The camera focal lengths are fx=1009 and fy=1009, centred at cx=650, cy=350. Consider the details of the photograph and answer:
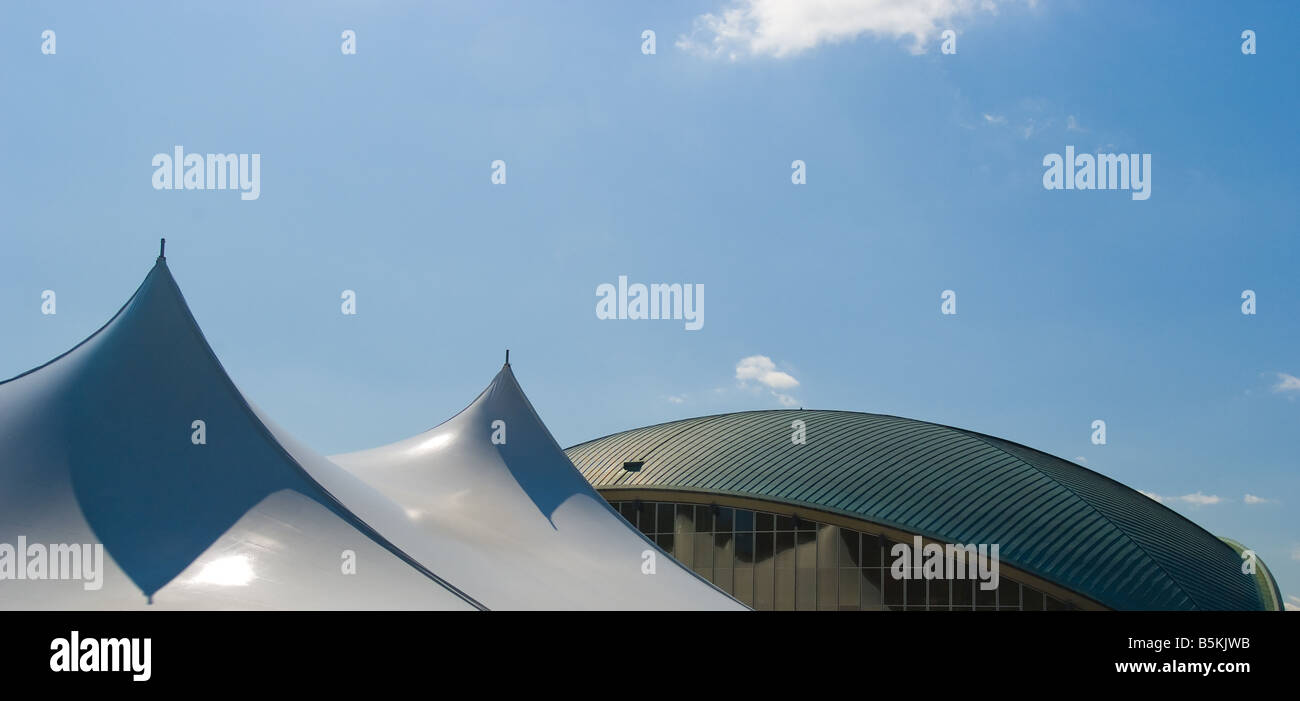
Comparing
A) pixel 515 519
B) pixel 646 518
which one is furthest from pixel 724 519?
pixel 515 519

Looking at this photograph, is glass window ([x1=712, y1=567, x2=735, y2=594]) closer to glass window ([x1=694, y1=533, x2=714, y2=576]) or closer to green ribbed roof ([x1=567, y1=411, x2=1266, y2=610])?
glass window ([x1=694, y1=533, x2=714, y2=576])

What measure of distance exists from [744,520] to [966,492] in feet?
21.8

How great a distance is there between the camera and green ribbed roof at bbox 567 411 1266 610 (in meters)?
27.4

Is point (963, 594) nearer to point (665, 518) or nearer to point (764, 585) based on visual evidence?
point (764, 585)

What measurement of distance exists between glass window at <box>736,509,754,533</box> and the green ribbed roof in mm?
732

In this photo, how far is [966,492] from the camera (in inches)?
1172

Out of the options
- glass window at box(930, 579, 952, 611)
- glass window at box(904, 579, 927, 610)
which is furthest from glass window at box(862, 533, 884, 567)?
glass window at box(930, 579, 952, 611)

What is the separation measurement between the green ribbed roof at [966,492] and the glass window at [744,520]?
732mm

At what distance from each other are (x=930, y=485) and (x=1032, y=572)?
402 centimetres

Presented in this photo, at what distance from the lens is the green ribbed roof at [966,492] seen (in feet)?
89.9

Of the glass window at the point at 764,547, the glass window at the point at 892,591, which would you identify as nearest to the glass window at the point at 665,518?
the glass window at the point at 764,547

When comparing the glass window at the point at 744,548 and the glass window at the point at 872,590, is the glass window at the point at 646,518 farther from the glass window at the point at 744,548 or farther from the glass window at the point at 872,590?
the glass window at the point at 872,590
